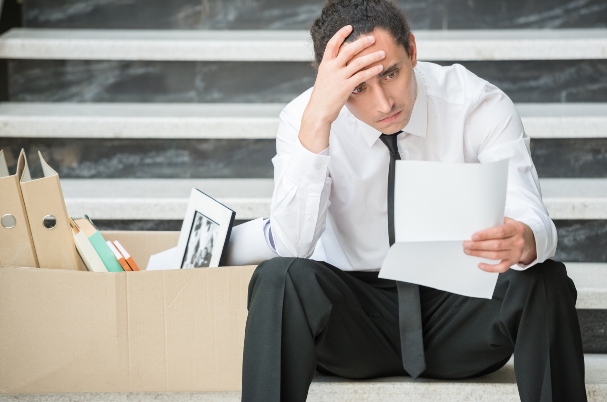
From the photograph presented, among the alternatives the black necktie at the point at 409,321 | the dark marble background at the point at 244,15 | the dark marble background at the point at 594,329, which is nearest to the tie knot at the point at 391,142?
the black necktie at the point at 409,321

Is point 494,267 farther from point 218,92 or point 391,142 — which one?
point 218,92

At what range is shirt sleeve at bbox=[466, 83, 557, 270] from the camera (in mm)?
1597

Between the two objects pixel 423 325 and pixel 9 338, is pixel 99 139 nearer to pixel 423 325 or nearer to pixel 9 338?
pixel 9 338

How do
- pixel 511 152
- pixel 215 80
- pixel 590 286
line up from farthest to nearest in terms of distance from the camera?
pixel 215 80 → pixel 590 286 → pixel 511 152

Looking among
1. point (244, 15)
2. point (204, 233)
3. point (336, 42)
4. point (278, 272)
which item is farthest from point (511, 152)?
point (244, 15)

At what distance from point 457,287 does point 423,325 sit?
11.4 inches

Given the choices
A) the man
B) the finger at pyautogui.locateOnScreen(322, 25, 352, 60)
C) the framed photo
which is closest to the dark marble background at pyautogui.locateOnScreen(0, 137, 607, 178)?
the framed photo

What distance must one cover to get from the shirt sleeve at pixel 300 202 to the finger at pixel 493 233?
A: 0.37m

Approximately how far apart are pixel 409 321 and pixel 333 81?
1.60 ft

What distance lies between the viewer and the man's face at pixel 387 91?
1.60 metres

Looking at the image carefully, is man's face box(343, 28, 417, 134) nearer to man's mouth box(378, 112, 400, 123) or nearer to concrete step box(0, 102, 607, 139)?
man's mouth box(378, 112, 400, 123)

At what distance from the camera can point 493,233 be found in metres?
1.44

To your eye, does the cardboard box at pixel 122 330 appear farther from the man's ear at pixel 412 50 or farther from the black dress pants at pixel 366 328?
the man's ear at pixel 412 50

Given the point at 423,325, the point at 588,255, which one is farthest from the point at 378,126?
the point at 588,255
